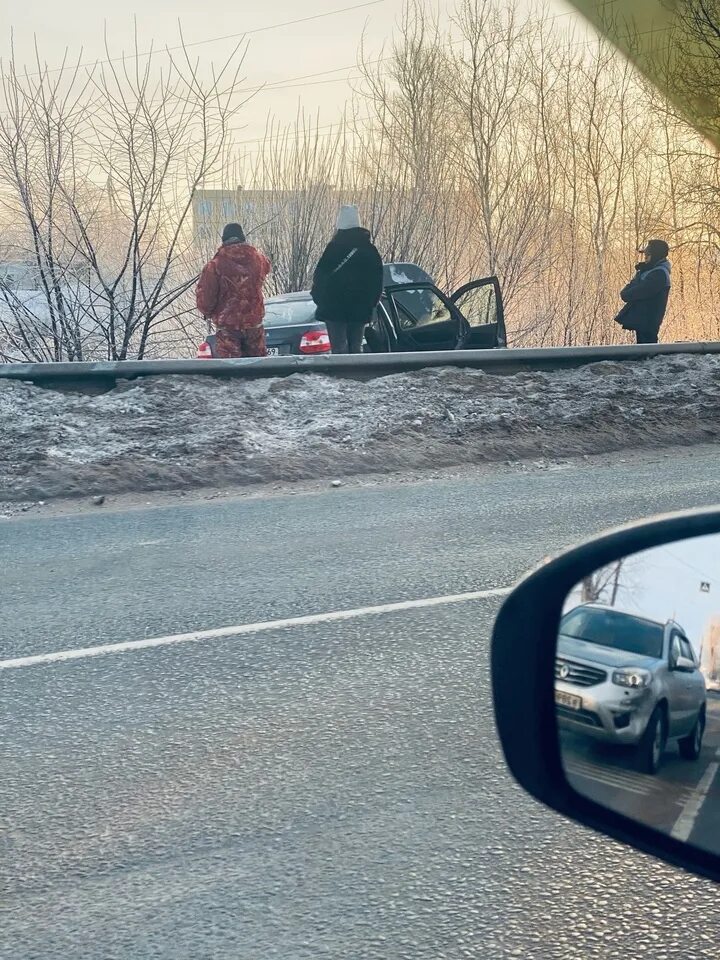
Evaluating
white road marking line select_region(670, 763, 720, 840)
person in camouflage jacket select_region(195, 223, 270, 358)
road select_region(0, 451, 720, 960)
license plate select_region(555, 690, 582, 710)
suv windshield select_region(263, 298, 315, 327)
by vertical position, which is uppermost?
person in camouflage jacket select_region(195, 223, 270, 358)

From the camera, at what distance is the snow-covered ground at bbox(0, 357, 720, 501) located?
8.83 meters

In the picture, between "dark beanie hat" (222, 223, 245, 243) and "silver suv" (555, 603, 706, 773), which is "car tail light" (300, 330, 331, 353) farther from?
"silver suv" (555, 603, 706, 773)

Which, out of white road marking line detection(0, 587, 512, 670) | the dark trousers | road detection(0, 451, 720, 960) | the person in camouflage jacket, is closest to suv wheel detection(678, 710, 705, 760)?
road detection(0, 451, 720, 960)

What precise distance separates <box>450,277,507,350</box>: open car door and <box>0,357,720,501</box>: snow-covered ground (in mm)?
2594

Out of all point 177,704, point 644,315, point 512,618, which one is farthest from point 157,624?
point 644,315

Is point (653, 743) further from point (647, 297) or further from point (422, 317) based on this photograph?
point (422, 317)

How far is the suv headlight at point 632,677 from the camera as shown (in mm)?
1369

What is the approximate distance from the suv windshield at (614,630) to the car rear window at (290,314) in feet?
40.1

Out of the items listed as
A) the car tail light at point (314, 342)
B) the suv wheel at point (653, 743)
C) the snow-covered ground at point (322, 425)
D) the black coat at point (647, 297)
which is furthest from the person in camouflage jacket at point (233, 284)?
the suv wheel at point (653, 743)

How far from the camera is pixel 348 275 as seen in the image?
1161 centimetres

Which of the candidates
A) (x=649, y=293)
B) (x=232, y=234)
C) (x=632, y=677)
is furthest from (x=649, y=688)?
(x=649, y=293)

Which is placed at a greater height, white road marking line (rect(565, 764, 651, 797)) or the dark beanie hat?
the dark beanie hat

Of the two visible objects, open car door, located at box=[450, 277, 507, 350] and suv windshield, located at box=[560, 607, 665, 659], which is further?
open car door, located at box=[450, 277, 507, 350]

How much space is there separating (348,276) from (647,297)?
3.48 meters
